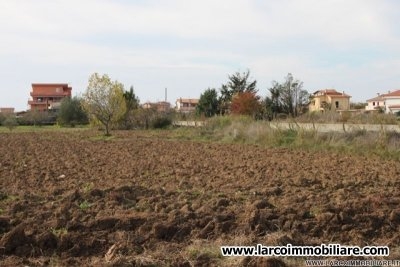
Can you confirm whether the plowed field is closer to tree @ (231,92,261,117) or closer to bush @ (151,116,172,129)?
bush @ (151,116,172,129)

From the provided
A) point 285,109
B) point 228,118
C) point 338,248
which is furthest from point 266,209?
point 285,109

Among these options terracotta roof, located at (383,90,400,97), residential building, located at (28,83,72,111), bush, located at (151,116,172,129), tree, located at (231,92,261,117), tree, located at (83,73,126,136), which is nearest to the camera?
tree, located at (83,73,126,136)

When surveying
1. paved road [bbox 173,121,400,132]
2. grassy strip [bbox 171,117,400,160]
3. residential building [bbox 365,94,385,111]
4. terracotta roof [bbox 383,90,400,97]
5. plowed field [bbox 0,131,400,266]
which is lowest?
plowed field [bbox 0,131,400,266]

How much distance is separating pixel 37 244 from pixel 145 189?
3813 mm

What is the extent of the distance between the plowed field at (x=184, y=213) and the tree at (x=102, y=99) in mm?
22926

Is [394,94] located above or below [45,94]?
below

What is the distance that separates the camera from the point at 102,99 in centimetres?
3609

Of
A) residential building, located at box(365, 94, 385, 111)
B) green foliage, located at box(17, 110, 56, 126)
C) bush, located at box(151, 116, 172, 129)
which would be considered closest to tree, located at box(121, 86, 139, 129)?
bush, located at box(151, 116, 172, 129)

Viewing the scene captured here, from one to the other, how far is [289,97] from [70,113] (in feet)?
86.3

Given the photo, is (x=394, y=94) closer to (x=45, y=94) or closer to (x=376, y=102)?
(x=376, y=102)

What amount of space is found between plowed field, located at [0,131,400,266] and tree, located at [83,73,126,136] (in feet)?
75.2

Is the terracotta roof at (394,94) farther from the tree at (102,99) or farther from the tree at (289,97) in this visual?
the tree at (102,99)

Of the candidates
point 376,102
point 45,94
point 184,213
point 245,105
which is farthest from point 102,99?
point 376,102

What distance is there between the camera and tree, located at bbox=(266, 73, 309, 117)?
49812 mm
